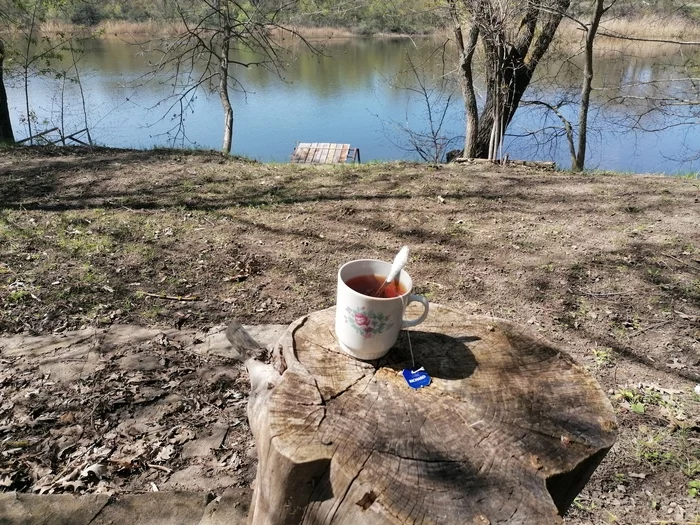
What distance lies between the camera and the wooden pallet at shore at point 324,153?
1217 centimetres

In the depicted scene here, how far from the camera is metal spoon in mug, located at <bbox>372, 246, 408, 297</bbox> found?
57.0 inches

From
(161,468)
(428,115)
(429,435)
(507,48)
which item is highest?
(507,48)

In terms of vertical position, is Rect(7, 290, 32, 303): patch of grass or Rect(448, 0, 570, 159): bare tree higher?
Rect(448, 0, 570, 159): bare tree

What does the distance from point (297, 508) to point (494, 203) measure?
14.1ft

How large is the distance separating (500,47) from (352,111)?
904cm

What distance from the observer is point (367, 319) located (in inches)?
55.7

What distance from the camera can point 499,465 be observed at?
1.21 m

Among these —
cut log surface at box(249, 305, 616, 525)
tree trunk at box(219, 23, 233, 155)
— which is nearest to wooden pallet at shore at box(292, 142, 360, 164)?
tree trunk at box(219, 23, 233, 155)

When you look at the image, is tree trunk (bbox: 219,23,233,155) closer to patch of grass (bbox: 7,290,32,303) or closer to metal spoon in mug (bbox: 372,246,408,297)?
patch of grass (bbox: 7,290,32,303)

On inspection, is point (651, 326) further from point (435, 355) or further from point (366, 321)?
point (366, 321)

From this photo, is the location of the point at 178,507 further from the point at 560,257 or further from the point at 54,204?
the point at 54,204

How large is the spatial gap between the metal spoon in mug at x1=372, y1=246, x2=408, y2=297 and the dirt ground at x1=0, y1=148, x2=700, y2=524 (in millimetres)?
1396

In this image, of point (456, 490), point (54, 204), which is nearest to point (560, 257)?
point (456, 490)

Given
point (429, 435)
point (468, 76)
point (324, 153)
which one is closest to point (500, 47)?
point (468, 76)
